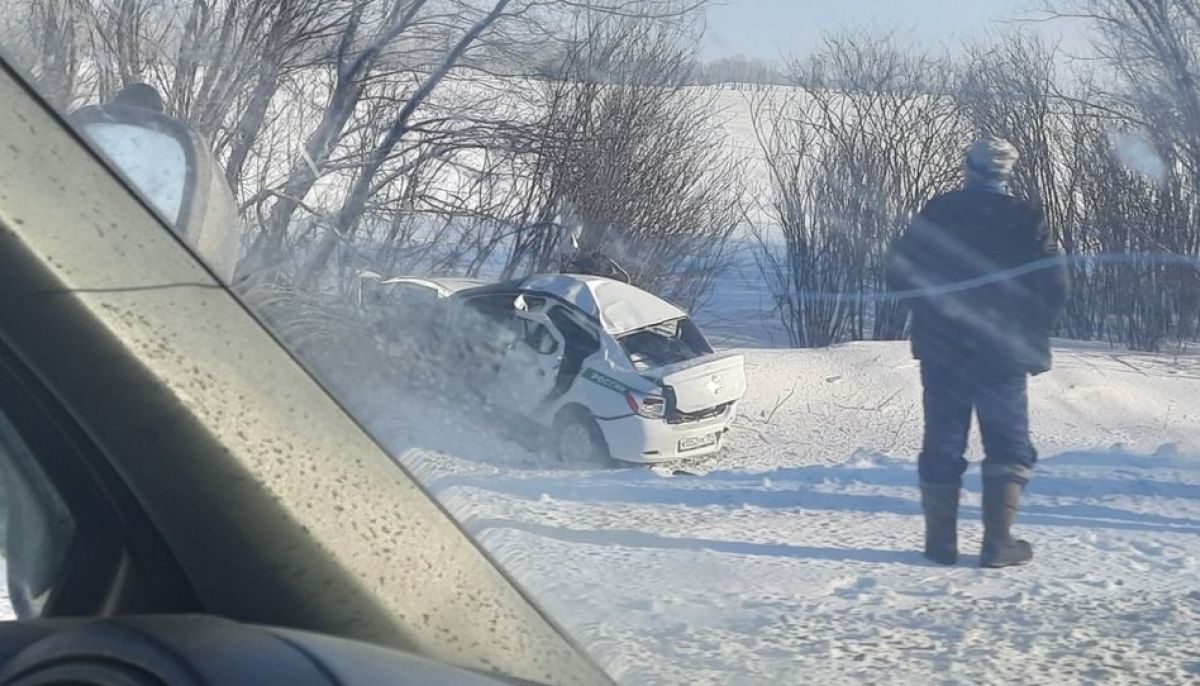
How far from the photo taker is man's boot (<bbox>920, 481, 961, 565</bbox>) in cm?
414

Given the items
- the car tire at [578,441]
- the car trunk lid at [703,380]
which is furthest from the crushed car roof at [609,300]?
the car trunk lid at [703,380]

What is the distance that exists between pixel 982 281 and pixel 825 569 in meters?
1.46

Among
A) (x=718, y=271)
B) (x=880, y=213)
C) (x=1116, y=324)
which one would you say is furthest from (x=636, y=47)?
(x=1116, y=324)

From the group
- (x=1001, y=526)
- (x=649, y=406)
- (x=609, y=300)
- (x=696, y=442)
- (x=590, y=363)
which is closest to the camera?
(x=1001, y=526)

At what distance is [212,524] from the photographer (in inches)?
57.9

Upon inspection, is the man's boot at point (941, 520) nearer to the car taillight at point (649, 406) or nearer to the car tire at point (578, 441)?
the car tire at point (578, 441)

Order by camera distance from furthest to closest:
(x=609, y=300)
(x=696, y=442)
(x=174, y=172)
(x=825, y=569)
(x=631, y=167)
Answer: (x=696, y=442)
(x=631, y=167)
(x=609, y=300)
(x=825, y=569)
(x=174, y=172)

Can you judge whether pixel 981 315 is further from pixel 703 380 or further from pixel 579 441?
pixel 703 380

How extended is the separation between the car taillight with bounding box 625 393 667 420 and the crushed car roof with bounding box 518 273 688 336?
1.18 ft

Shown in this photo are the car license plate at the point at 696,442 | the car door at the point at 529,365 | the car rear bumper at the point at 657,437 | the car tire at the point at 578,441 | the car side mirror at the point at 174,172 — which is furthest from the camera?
the car license plate at the point at 696,442

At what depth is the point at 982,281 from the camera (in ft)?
15.7

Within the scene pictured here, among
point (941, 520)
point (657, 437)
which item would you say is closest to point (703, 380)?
point (657, 437)

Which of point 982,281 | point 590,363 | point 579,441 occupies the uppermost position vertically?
point 982,281

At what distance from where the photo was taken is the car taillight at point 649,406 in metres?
5.78
